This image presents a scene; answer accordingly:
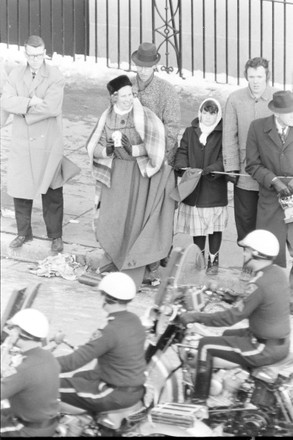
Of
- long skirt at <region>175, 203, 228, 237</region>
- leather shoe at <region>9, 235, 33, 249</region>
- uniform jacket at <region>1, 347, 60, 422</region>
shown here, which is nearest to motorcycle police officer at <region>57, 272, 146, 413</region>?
uniform jacket at <region>1, 347, 60, 422</region>

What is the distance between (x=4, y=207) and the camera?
13.4m

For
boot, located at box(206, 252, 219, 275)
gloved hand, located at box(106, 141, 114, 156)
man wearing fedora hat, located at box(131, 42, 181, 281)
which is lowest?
boot, located at box(206, 252, 219, 275)

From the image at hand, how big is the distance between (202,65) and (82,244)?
169 inches

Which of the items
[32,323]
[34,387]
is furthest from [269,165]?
[34,387]

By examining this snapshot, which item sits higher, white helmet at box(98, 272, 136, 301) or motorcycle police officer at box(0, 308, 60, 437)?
white helmet at box(98, 272, 136, 301)

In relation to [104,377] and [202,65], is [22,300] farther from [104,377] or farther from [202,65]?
[202,65]

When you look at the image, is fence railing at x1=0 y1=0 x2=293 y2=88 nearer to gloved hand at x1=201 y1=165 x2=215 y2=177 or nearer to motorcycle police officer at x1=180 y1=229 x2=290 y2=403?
gloved hand at x1=201 y1=165 x2=215 y2=177

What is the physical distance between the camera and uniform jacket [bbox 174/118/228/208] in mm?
12055

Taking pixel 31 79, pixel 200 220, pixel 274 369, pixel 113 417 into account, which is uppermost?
pixel 31 79

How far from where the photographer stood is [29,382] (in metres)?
8.52

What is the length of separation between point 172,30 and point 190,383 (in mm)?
7089

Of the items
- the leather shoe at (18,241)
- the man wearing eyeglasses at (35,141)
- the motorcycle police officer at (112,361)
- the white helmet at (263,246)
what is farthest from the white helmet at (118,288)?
the leather shoe at (18,241)

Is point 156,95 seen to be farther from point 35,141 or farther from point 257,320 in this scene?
point 257,320

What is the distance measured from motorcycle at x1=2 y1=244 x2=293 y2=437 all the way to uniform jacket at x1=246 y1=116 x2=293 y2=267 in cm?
193
